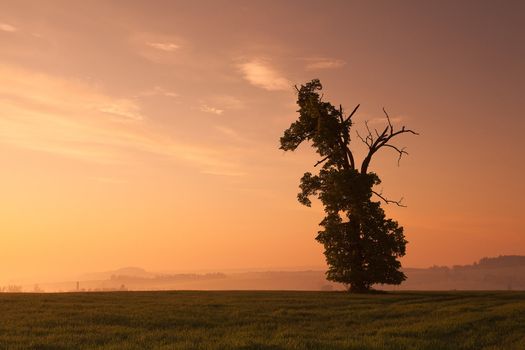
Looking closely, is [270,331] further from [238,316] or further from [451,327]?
[451,327]

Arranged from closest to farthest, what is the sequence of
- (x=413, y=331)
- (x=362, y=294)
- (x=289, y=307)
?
(x=413, y=331) → (x=289, y=307) → (x=362, y=294)

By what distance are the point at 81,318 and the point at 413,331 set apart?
1483cm

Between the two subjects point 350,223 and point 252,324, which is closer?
point 252,324

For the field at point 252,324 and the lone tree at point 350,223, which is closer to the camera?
the field at point 252,324

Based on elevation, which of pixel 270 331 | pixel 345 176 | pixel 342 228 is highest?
pixel 345 176

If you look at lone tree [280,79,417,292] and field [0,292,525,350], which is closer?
field [0,292,525,350]

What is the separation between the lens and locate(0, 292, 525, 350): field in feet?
63.8

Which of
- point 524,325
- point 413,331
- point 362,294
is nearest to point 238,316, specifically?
point 413,331

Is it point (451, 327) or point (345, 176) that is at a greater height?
point (345, 176)

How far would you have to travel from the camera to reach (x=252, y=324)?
80.8ft

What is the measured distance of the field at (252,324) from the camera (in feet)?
63.8

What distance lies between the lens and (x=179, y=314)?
27234mm

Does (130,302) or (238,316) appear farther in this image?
(130,302)

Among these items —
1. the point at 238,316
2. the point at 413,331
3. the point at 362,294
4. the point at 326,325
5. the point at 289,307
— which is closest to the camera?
the point at 413,331
